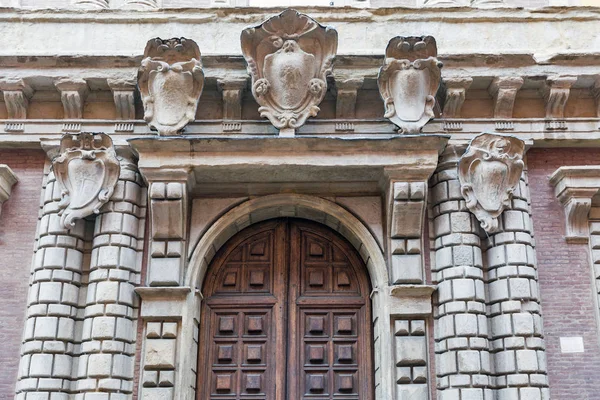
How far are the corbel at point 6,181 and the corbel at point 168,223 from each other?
1.72m

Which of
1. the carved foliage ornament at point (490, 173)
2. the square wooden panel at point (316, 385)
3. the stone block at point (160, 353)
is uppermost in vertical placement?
the carved foliage ornament at point (490, 173)

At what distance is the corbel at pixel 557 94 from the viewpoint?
9.00 meters

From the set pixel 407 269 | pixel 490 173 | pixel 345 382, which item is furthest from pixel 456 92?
pixel 345 382

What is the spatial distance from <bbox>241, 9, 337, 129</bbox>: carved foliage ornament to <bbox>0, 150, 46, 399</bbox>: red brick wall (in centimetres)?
287

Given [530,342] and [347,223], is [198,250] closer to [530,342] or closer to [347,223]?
[347,223]

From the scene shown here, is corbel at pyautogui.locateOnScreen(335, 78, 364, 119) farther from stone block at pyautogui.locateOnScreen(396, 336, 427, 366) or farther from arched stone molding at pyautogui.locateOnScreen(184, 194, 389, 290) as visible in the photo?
stone block at pyautogui.locateOnScreen(396, 336, 427, 366)

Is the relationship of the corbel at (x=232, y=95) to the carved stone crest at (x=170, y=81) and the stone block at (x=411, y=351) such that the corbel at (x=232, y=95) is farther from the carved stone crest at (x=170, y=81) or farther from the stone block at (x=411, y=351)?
the stone block at (x=411, y=351)

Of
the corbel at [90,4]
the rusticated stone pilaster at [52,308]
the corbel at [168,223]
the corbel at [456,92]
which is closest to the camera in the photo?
the rusticated stone pilaster at [52,308]

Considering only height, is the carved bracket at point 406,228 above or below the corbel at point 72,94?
below

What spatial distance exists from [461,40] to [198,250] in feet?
13.7

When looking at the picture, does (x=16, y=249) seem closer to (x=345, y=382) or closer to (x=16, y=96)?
(x=16, y=96)

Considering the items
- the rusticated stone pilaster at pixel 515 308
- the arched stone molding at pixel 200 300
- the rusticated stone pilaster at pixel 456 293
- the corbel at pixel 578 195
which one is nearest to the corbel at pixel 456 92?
the rusticated stone pilaster at pixel 456 293

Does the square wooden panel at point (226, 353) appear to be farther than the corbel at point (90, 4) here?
No

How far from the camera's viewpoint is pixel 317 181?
29.8ft
